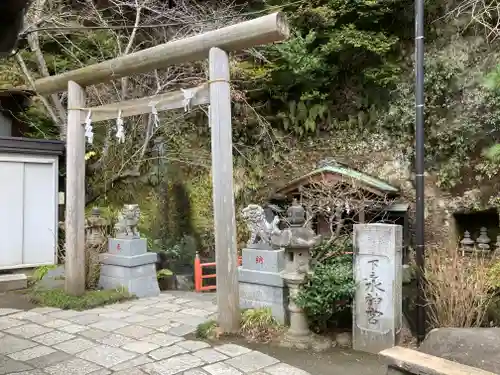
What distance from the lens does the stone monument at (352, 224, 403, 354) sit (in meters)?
4.78

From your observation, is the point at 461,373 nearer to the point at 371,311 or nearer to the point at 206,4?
the point at 371,311

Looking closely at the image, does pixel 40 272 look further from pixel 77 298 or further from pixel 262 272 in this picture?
pixel 262 272

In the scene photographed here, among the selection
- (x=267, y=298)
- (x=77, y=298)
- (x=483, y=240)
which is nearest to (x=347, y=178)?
(x=483, y=240)

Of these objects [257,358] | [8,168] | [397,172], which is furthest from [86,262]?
[397,172]

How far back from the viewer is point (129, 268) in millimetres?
7434

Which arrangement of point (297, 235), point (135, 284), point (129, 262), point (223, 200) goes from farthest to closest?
point (135, 284) → point (129, 262) → point (223, 200) → point (297, 235)

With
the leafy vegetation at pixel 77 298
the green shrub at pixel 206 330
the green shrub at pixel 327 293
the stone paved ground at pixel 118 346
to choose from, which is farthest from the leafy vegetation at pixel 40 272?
the green shrub at pixel 327 293

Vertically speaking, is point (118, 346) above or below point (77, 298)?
below

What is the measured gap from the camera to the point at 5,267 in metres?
8.50

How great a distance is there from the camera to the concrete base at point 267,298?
18.2 ft

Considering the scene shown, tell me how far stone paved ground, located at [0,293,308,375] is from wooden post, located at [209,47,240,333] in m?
0.51

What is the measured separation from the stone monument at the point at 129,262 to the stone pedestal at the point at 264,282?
2442 millimetres

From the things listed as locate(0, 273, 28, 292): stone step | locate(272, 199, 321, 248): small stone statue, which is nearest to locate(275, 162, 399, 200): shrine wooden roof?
locate(272, 199, 321, 248): small stone statue

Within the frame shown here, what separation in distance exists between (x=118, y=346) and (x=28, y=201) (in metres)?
5.42
